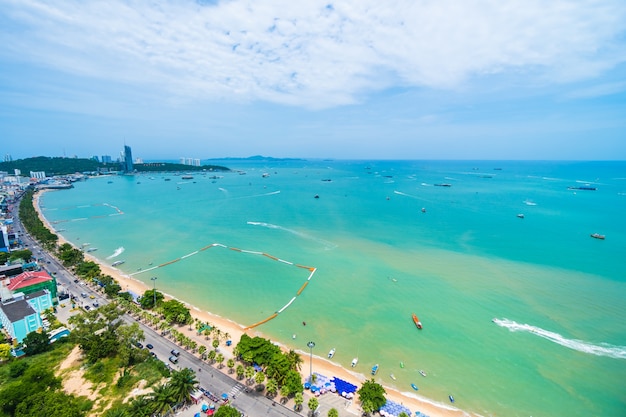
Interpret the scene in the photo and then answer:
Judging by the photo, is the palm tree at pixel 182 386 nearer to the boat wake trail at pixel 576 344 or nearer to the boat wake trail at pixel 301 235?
the boat wake trail at pixel 576 344

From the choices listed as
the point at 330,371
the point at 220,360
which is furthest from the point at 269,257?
the point at 330,371

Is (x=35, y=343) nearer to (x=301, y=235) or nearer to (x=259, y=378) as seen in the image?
(x=259, y=378)

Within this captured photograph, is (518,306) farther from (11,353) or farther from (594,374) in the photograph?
(11,353)

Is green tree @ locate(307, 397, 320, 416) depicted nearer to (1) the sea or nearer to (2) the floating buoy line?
(1) the sea

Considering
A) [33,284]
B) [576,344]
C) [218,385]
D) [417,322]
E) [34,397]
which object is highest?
[33,284]

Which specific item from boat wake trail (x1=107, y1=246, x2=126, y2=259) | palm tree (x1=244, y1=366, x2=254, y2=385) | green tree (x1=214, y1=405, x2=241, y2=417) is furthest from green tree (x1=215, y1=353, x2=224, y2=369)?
boat wake trail (x1=107, y1=246, x2=126, y2=259)
